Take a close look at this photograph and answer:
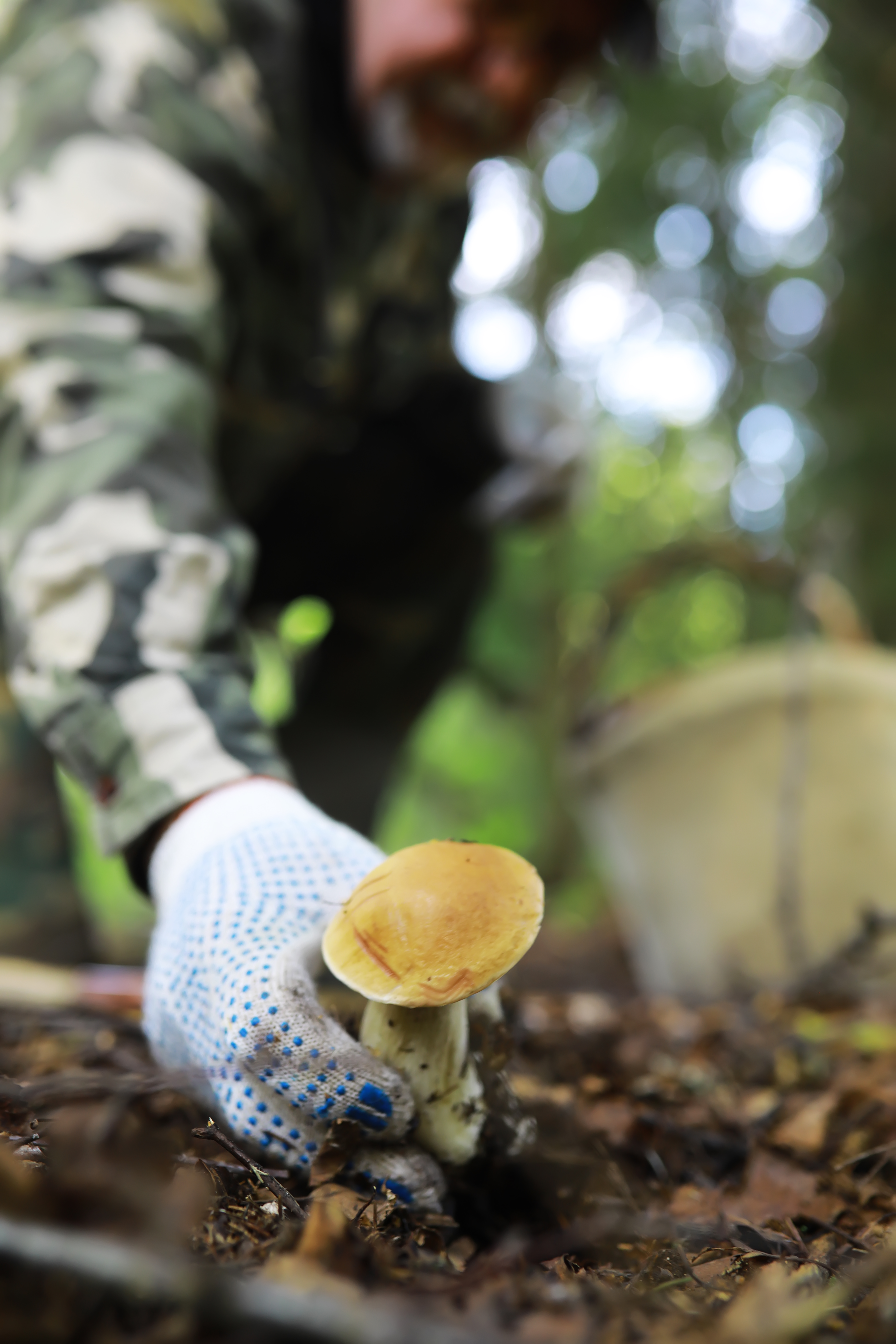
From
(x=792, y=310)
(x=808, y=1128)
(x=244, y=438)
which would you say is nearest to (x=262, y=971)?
(x=808, y=1128)

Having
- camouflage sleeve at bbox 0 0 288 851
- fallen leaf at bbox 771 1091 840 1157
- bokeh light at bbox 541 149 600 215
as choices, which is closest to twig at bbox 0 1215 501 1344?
camouflage sleeve at bbox 0 0 288 851

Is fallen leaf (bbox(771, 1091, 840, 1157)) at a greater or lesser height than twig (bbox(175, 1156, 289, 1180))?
lesser

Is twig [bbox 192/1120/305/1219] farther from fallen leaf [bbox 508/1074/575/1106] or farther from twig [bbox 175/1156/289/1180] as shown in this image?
fallen leaf [bbox 508/1074/575/1106]

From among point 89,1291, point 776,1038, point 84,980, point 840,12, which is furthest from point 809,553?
point 840,12

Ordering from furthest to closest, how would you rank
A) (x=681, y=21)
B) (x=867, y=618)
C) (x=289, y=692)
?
1. (x=681, y=21)
2. (x=867, y=618)
3. (x=289, y=692)

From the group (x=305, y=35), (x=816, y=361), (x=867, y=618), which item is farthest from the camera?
(x=816, y=361)

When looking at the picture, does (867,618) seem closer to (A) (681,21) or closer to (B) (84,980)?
(B) (84,980)
